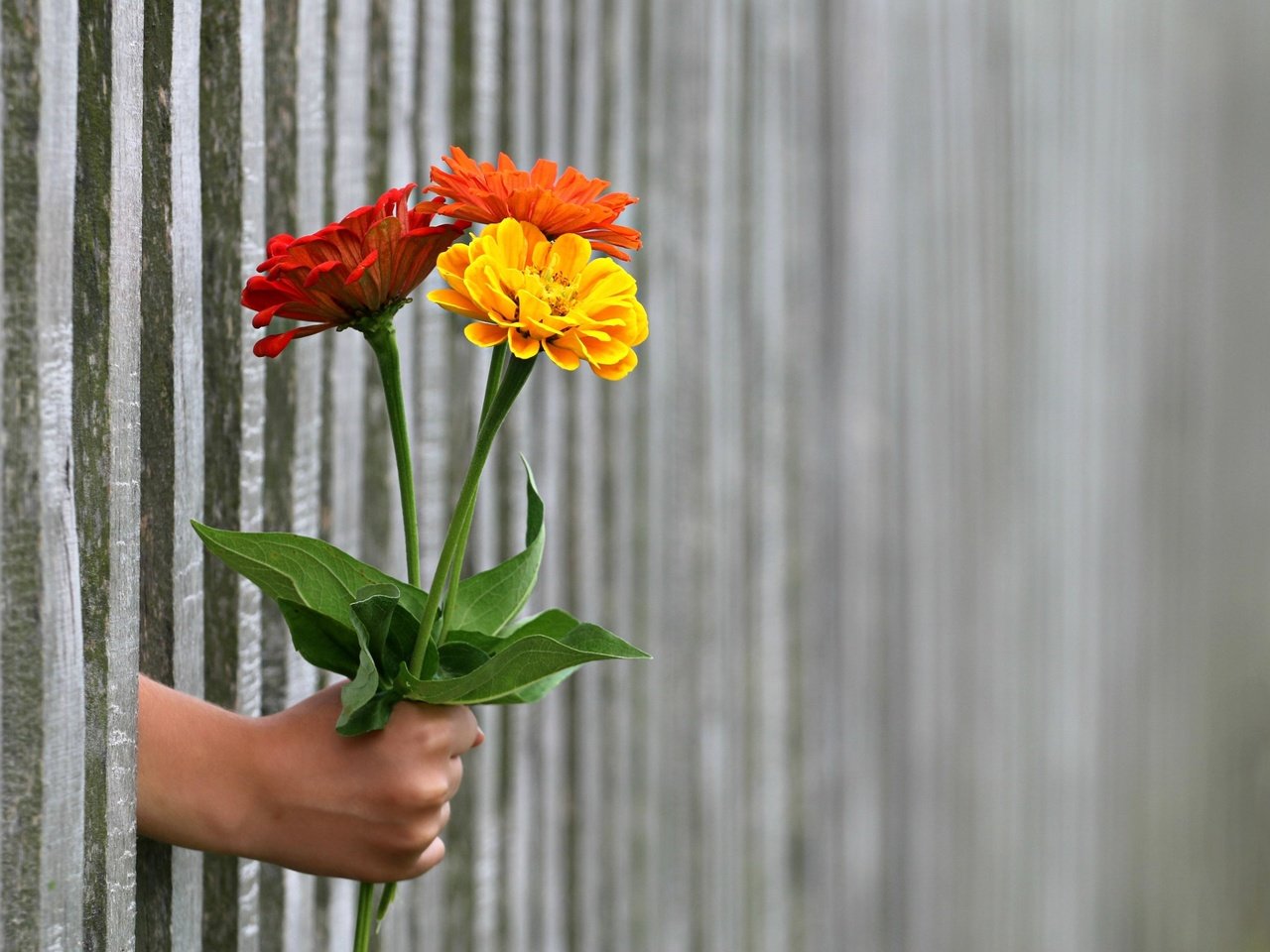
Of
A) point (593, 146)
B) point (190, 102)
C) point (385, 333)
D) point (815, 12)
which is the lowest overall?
point (385, 333)

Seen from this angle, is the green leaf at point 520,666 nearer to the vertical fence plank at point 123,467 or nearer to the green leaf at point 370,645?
the green leaf at point 370,645

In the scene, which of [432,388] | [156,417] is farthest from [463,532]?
[432,388]

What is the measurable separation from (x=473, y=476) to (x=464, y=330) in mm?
84

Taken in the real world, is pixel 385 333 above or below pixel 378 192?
below

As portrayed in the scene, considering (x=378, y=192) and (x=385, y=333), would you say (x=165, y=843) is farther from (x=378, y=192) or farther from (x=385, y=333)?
(x=378, y=192)

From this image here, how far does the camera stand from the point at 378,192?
1.43 m

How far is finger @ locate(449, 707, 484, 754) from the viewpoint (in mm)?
860

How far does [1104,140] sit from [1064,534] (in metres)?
1.03

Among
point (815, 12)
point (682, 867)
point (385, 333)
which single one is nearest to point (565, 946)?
point (682, 867)

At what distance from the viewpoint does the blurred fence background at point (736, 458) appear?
Result: 2.73 ft

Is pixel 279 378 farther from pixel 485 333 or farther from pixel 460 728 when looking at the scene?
pixel 485 333

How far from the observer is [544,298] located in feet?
2.28

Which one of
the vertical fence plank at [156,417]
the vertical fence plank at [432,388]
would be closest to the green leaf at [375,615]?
the vertical fence plank at [156,417]

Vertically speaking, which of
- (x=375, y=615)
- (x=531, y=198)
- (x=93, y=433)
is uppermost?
(x=531, y=198)
